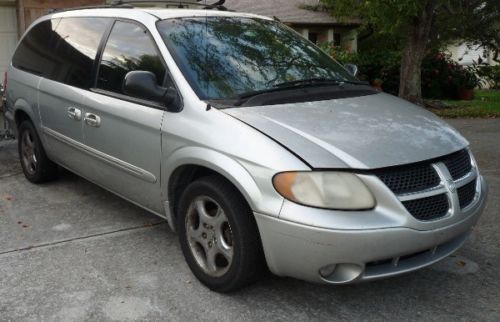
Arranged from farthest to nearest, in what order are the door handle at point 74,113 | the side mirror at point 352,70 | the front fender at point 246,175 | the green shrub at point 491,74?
1. the green shrub at point 491,74
2. the side mirror at point 352,70
3. the door handle at point 74,113
4. the front fender at point 246,175

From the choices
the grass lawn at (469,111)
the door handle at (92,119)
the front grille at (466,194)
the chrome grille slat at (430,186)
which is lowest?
the grass lawn at (469,111)

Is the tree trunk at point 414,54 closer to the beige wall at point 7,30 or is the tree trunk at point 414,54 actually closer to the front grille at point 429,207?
the beige wall at point 7,30

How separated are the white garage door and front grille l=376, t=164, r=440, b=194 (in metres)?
9.96

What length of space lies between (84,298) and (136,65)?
170 centimetres

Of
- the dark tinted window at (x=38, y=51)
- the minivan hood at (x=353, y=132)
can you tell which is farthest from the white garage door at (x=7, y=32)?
the minivan hood at (x=353, y=132)

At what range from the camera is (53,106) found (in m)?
5.17

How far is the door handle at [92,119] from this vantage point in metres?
4.48

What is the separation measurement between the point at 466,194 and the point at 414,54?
968cm

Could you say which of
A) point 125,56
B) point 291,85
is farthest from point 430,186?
point 125,56

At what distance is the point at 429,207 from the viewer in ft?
10.4

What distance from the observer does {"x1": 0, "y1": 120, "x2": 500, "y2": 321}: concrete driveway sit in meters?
3.38

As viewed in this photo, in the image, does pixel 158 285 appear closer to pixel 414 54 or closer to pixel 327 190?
pixel 327 190

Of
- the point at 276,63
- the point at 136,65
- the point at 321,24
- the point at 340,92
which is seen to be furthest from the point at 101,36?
the point at 321,24

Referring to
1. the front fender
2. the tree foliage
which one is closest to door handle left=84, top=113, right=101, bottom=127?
the front fender
